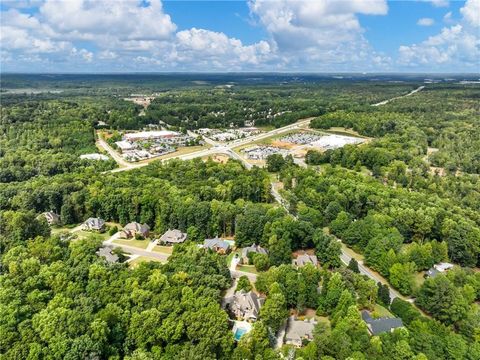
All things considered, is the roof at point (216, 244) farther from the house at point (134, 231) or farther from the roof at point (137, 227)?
the roof at point (137, 227)

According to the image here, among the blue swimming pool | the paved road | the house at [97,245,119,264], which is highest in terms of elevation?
the house at [97,245,119,264]

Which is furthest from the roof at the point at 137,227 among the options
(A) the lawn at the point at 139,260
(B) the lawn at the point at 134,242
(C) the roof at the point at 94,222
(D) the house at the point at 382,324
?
(D) the house at the point at 382,324

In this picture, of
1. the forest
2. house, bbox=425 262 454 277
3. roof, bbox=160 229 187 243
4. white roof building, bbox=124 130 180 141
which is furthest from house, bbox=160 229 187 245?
white roof building, bbox=124 130 180 141

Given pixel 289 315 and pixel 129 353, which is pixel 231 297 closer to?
pixel 289 315

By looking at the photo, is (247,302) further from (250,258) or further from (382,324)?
(382,324)

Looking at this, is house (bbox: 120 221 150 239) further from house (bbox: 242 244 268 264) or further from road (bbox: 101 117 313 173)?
road (bbox: 101 117 313 173)

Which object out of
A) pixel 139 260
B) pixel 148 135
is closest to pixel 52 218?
pixel 139 260
